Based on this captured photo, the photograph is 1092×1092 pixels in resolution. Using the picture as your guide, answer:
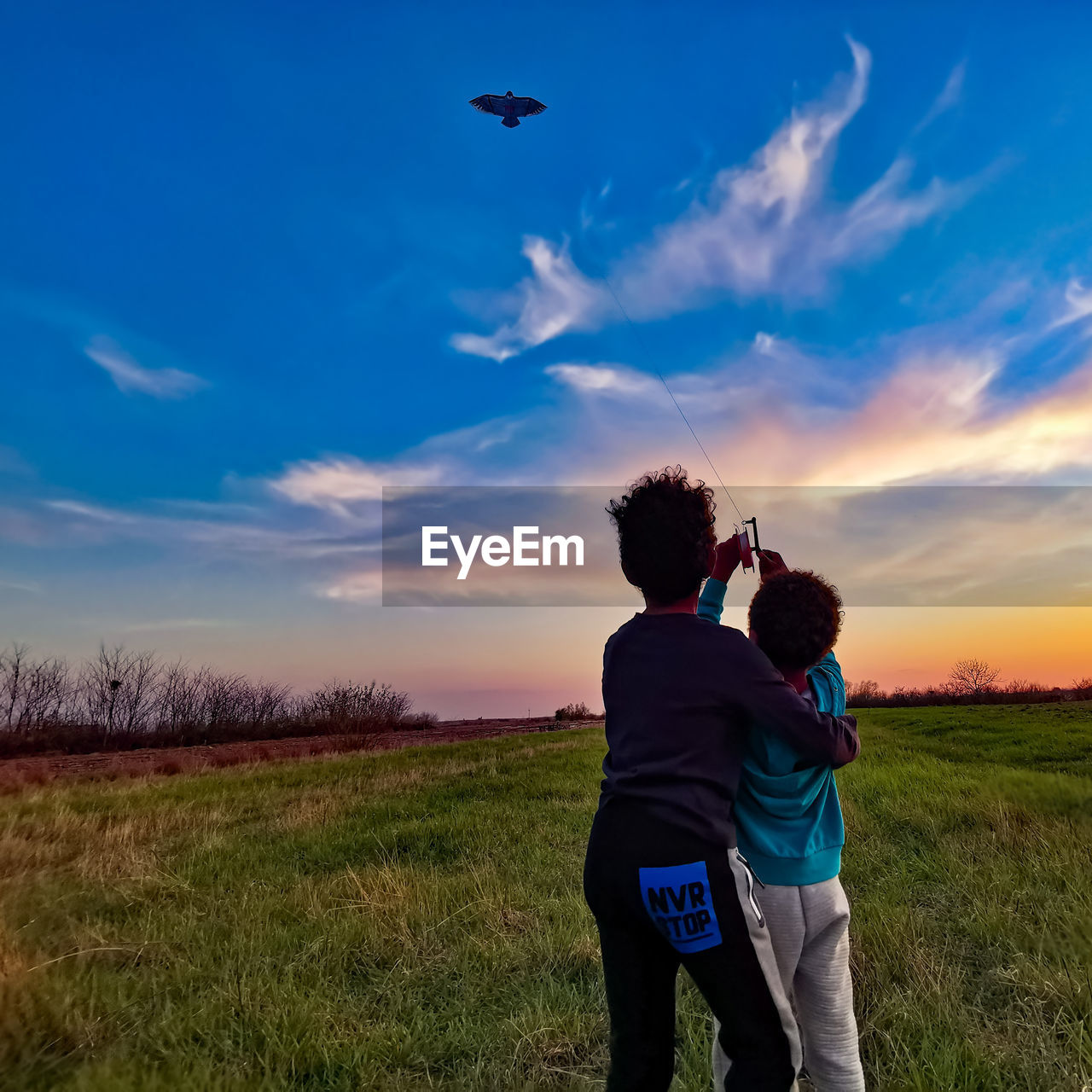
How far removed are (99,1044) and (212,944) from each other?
4.60 feet

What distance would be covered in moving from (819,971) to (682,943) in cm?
72

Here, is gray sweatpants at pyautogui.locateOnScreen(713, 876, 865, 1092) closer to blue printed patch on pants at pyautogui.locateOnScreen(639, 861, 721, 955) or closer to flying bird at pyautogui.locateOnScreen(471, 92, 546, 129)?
blue printed patch on pants at pyautogui.locateOnScreen(639, 861, 721, 955)

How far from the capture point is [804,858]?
2.50 meters

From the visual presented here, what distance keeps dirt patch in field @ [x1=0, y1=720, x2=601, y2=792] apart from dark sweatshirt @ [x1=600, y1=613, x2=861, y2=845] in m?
18.3

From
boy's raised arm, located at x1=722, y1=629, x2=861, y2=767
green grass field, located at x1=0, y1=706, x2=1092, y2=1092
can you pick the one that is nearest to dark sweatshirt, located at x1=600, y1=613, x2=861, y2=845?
boy's raised arm, located at x1=722, y1=629, x2=861, y2=767

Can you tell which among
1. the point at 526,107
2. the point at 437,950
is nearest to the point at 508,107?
the point at 526,107

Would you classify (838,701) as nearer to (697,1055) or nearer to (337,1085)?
(697,1055)

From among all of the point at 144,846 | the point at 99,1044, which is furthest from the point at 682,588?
the point at 144,846

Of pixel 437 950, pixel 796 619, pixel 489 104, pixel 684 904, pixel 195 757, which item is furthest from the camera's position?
pixel 195 757

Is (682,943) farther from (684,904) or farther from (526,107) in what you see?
(526,107)

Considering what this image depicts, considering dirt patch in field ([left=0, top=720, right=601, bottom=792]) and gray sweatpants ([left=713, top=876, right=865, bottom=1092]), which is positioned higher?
gray sweatpants ([left=713, top=876, right=865, bottom=1092])

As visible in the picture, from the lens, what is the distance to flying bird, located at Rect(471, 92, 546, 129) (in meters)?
19.3

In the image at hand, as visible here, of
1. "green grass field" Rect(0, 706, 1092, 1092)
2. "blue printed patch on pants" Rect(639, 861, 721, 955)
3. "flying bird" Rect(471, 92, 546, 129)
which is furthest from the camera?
"flying bird" Rect(471, 92, 546, 129)

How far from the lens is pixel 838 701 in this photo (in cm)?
275
